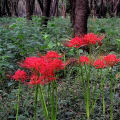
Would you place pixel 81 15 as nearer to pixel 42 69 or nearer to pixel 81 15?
pixel 81 15

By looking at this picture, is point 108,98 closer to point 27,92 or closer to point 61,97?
point 61,97

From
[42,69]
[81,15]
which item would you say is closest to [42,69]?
[42,69]

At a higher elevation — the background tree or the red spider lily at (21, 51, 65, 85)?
the background tree

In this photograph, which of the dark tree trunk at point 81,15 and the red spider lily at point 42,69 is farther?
the dark tree trunk at point 81,15

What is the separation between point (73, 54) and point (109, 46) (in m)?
1.78

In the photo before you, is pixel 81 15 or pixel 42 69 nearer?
pixel 42 69

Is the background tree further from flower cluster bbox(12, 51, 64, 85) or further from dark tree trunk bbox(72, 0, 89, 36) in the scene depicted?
flower cluster bbox(12, 51, 64, 85)

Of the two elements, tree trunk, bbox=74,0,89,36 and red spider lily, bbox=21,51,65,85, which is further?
tree trunk, bbox=74,0,89,36

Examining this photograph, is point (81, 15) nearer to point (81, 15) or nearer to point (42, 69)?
point (81, 15)

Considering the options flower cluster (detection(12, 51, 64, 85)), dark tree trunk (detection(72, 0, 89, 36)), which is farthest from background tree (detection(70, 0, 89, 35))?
flower cluster (detection(12, 51, 64, 85))

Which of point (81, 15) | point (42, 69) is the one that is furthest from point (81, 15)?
point (42, 69)

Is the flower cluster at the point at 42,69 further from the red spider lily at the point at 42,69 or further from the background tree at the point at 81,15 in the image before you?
the background tree at the point at 81,15

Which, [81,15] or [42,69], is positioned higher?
[81,15]

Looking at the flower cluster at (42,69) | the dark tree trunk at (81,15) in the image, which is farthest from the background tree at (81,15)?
the flower cluster at (42,69)
